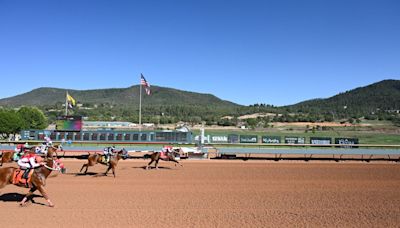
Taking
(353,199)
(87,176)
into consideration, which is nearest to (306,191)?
(353,199)

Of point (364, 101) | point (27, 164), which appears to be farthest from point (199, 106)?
point (27, 164)

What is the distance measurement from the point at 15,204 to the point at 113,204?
8.97 feet

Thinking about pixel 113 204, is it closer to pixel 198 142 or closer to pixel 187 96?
pixel 198 142

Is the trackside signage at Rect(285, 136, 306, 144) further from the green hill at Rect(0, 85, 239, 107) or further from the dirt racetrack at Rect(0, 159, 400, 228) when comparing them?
the green hill at Rect(0, 85, 239, 107)

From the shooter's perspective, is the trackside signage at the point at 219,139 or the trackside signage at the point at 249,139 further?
the trackside signage at the point at 219,139

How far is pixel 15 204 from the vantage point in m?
10.4

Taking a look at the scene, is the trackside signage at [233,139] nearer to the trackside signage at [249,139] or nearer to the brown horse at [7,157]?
the trackside signage at [249,139]

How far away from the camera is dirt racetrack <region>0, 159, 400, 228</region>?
9.17 meters

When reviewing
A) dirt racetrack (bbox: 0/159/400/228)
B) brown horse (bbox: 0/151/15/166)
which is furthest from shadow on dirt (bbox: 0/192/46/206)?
brown horse (bbox: 0/151/15/166)

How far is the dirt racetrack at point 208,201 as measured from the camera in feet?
30.1

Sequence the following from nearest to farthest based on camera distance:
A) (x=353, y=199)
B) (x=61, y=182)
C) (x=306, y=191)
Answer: (x=353, y=199), (x=306, y=191), (x=61, y=182)

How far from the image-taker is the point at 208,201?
1147 cm

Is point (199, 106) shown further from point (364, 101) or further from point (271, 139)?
point (271, 139)

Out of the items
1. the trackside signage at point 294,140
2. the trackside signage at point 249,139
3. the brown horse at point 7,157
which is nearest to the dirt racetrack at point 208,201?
the brown horse at point 7,157
